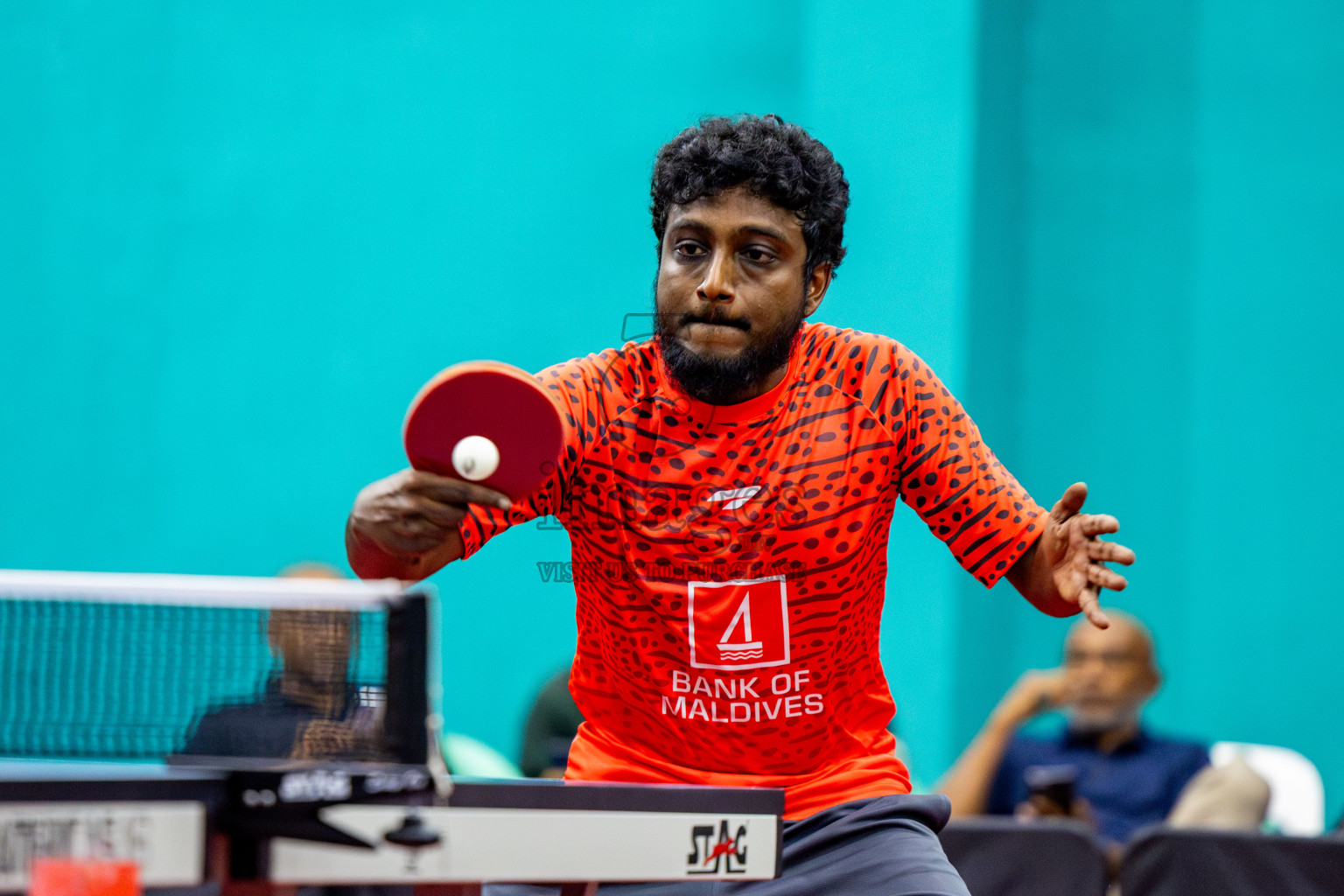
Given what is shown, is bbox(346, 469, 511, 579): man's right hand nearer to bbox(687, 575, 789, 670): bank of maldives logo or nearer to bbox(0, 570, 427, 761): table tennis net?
bbox(0, 570, 427, 761): table tennis net

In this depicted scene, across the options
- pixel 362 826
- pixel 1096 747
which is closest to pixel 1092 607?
pixel 362 826

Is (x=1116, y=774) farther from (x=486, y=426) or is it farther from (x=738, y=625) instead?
(x=486, y=426)

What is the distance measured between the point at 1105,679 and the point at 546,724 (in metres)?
2.07

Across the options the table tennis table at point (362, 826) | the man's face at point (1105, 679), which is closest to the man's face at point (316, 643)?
the table tennis table at point (362, 826)

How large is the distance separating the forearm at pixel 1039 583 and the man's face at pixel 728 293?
0.60 m

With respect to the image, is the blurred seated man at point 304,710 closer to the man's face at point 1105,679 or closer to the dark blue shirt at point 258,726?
the dark blue shirt at point 258,726

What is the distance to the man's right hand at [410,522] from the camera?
78.2 inches

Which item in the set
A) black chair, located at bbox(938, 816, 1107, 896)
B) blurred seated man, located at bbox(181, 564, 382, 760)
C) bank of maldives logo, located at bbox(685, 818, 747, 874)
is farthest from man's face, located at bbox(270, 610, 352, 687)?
black chair, located at bbox(938, 816, 1107, 896)

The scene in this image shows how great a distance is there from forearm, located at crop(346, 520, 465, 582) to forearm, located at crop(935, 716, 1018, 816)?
325 centimetres

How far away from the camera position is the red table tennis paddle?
6.16 feet

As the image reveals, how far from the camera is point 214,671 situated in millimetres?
1863

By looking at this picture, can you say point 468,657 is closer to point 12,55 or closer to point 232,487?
point 232,487

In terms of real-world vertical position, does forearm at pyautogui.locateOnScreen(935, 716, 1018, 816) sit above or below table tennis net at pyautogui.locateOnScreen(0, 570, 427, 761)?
below

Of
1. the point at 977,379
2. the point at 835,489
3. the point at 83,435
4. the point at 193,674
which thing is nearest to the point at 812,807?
the point at 835,489
